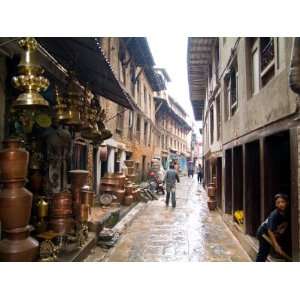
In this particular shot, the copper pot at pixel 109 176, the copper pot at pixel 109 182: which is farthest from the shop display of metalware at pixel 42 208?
the copper pot at pixel 109 176

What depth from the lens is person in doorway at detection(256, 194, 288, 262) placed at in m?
2.80

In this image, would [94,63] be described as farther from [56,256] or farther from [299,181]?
[299,181]

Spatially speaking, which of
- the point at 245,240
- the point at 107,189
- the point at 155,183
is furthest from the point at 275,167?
the point at 155,183

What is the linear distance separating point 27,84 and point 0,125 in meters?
0.62

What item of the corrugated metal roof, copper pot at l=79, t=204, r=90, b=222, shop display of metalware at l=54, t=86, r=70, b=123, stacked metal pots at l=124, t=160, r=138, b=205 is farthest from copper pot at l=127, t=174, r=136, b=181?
shop display of metalware at l=54, t=86, r=70, b=123

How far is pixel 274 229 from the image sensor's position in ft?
9.38

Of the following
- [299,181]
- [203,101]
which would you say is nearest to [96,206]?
[299,181]

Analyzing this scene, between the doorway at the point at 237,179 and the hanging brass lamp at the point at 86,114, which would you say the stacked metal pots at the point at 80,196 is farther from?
the doorway at the point at 237,179

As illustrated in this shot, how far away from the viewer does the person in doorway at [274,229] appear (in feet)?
9.20

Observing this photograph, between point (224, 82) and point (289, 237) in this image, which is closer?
point (289, 237)

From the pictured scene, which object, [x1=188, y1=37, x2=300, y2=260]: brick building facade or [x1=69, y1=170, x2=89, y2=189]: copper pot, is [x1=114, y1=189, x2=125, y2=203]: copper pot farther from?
[x1=69, y1=170, x2=89, y2=189]: copper pot

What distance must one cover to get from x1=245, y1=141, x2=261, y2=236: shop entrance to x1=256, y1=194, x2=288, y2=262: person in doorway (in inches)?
33.5

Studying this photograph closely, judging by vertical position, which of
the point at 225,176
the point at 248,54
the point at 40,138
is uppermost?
the point at 248,54

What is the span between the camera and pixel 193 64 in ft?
20.6
